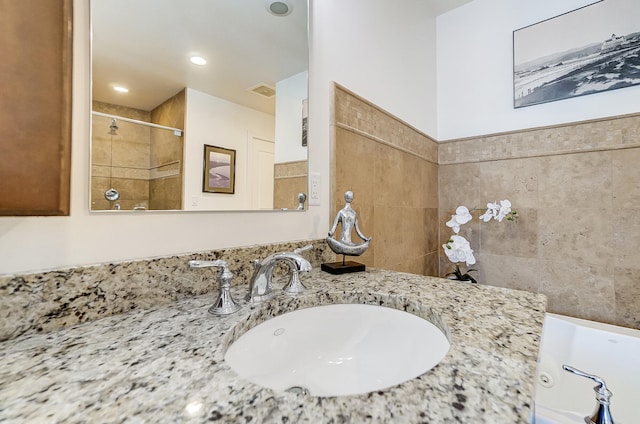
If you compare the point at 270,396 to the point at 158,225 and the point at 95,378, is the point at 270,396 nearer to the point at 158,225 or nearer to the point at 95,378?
the point at 95,378

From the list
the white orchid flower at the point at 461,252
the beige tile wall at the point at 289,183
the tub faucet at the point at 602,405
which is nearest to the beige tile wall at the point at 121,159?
the beige tile wall at the point at 289,183

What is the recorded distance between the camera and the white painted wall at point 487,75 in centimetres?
159

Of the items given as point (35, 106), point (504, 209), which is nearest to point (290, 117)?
point (35, 106)

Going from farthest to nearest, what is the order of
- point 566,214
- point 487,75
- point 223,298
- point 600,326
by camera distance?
point 487,75 < point 566,214 < point 600,326 < point 223,298

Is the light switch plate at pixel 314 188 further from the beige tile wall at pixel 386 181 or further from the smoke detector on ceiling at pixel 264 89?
the smoke detector on ceiling at pixel 264 89

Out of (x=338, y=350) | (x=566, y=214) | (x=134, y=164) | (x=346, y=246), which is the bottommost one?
(x=338, y=350)

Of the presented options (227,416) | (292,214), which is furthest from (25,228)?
(292,214)

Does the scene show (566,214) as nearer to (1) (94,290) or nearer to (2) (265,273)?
(2) (265,273)

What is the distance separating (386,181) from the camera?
4.48ft

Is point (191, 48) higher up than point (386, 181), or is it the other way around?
point (191, 48)

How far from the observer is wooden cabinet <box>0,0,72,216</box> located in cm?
39

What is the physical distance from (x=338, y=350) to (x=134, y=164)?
628mm

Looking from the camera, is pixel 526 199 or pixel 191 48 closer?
pixel 191 48

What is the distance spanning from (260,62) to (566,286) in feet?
6.31
